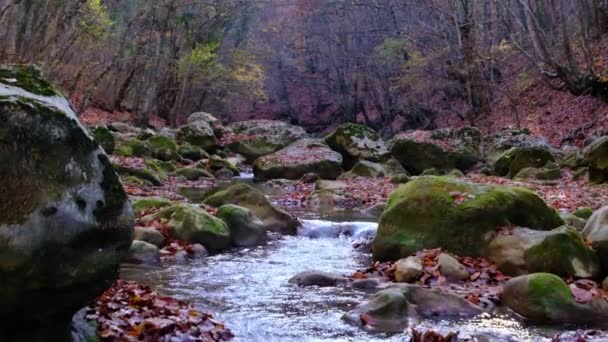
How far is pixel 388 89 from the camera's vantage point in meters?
39.8

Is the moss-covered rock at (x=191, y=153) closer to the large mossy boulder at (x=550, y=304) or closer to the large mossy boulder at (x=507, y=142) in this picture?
the large mossy boulder at (x=507, y=142)

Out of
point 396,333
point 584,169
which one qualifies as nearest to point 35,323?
point 396,333

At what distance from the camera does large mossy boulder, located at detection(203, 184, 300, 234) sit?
1151 cm

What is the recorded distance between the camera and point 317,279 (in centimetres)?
752

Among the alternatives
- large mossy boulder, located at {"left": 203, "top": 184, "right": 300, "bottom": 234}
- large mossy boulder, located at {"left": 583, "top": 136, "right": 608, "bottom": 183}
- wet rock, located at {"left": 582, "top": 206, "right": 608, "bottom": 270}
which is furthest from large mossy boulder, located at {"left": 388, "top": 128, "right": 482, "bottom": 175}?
wet rock, located at {"left": 582, "top": 206, "right": 608, "bottom": 270}

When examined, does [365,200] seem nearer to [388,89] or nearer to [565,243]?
[565,243]

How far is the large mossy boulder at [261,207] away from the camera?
11.5 meters

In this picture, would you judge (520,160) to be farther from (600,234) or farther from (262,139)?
(600,234)

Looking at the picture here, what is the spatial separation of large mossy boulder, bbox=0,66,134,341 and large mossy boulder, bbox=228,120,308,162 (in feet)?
72.2

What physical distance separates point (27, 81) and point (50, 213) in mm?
898

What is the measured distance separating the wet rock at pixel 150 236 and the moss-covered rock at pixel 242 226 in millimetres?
1322

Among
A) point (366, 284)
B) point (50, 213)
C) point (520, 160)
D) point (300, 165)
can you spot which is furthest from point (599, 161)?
point (50, 213)

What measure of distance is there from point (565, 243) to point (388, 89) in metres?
33.0

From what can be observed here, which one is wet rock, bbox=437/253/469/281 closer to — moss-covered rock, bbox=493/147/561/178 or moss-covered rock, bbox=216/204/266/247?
moss-covered rock, bbox=216/204/266/247
